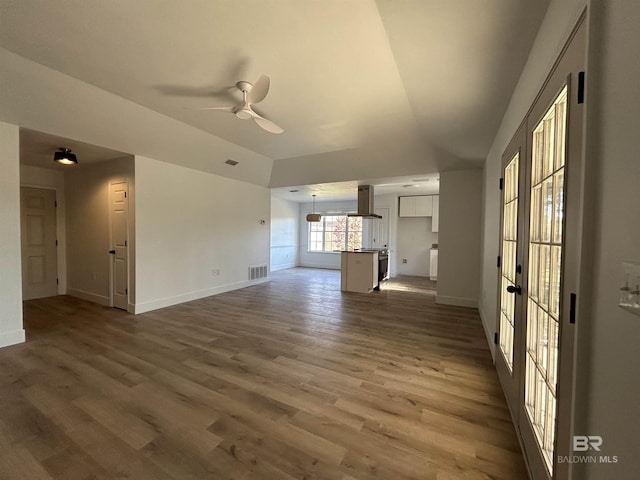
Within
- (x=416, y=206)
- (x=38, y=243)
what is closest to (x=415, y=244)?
(x=416, y=206)

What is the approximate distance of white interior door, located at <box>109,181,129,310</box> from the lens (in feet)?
13.9

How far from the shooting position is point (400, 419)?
1825 millimetres

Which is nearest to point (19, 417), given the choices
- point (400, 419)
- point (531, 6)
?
point (400, 419)

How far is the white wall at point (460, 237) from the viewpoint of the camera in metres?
4.68

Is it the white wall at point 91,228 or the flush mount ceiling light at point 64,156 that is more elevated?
the flush mount ceiling light at point 64,156

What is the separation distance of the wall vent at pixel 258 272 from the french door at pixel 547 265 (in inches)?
212

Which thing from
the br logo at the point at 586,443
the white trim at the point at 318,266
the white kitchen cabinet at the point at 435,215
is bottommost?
the white trim at the point at 318,266

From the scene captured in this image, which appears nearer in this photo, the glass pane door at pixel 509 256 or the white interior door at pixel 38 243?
the glass pane door at pixel 509 256

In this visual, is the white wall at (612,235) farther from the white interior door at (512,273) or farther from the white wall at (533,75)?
the white interior door at (512,273)

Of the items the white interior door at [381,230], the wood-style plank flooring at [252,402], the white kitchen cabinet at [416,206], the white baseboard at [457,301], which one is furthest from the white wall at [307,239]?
the wood-style plank flooring at [252,402]

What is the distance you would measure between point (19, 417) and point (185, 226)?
3.41 metres

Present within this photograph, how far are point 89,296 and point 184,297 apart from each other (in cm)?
181

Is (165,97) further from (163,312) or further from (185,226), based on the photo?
(163,312)

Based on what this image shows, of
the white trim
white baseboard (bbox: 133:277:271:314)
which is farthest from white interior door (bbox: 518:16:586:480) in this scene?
the white trim
